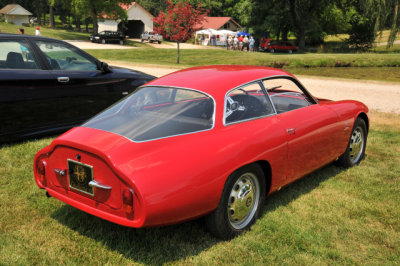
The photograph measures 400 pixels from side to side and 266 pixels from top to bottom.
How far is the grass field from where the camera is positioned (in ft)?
9.49

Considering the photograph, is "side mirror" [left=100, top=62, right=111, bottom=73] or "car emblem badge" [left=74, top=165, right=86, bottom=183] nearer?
"car emblem badge" [left=74, top=165, right=86, bottom=183]

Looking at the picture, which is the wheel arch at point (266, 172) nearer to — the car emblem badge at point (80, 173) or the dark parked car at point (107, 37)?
the car emblem badge at point (80, 173)

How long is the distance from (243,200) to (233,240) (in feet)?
1.12

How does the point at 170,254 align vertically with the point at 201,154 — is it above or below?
below

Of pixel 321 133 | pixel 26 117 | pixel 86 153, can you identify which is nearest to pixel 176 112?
pixel 86 153

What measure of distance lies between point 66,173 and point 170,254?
105 cm

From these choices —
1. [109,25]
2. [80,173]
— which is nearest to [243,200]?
[80,173]

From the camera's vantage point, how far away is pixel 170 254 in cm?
292

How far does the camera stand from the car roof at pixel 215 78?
11.1ft

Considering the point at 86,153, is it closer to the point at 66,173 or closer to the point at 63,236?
the point at 66,173

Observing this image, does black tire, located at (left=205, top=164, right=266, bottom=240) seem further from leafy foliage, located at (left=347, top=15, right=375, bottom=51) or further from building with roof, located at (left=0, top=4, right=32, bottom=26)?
building with roof, located at (left=0, top=4, right=32, bottom=26)

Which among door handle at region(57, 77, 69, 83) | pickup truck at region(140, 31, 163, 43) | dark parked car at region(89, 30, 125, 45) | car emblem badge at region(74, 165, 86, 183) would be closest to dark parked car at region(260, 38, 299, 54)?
pickup truck at region(140, 31, 163, 43)

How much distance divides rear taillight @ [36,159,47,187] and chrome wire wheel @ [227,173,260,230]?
1.60 metres

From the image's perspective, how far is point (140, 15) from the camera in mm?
59500
